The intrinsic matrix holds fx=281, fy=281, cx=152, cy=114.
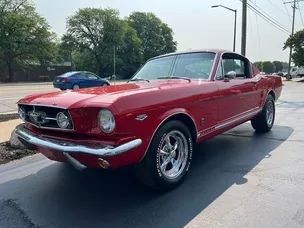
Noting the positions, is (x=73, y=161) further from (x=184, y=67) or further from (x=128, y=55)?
(x=128, y=55)

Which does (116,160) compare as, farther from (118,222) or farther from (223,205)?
(223,205)

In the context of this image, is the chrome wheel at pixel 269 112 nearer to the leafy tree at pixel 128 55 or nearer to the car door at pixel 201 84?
the car door at pixel 201 84

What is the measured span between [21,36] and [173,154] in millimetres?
38983

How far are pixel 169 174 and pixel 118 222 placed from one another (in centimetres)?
88

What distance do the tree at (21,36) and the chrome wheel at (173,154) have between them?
→ 38192 mm

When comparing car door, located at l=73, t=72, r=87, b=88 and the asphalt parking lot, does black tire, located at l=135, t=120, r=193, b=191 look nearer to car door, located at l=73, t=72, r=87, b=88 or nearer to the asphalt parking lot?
the asphalt parking lot

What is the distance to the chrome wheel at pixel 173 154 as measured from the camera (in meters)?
3.21

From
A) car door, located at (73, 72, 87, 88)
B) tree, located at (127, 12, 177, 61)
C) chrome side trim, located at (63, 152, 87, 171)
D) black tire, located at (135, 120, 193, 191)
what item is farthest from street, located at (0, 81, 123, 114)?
tree, located at (127, 12, 177, 61)

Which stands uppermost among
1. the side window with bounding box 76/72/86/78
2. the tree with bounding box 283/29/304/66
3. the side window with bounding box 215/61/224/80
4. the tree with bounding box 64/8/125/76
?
the tree with bounding box 64/8/125/76

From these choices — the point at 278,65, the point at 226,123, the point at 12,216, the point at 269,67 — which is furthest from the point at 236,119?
the point at 278,65

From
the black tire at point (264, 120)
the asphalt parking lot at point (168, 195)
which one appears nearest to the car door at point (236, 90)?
the black tire at point (264, 120)

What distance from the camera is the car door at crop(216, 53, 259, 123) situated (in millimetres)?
4160

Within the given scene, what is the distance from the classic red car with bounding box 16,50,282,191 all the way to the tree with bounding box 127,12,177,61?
58.3m

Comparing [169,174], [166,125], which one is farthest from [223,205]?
[166,125]
